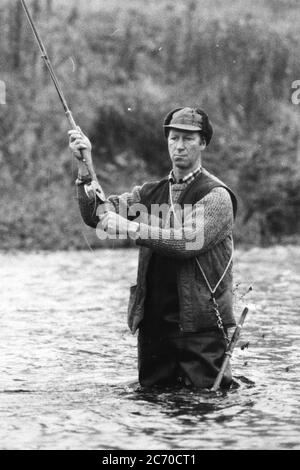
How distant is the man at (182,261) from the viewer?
620 cm

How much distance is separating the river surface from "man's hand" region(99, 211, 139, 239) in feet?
3.53

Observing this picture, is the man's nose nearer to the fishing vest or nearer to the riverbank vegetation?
the fishing vest

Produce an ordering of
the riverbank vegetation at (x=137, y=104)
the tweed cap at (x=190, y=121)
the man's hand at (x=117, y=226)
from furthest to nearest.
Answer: the riverbank vegetation at (x=137, y=104), the tweed cap at (x=190, y=121), the man's hand at (x=117, y=226)

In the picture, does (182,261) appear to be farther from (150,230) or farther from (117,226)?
(117,226)

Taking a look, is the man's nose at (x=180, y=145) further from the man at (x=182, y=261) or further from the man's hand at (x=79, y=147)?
the man's hand at (x=79, y=147)

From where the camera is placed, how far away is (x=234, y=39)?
2309 centimetres

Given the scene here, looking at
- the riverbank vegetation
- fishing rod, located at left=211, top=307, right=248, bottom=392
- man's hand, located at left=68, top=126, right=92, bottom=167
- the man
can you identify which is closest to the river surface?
fishing rod, located at left=211, top=307, right=248, bottom=392

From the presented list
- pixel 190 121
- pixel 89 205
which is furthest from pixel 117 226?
pixel 190 121

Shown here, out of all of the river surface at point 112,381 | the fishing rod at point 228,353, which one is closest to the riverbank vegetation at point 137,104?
the river surface at point 112,381

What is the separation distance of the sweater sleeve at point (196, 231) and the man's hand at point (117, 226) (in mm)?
49

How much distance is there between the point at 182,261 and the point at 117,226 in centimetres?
51

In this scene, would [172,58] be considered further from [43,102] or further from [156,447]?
[156,447]

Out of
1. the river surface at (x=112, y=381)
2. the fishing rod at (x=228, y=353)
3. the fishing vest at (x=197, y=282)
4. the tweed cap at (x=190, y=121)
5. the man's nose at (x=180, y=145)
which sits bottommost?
the river surface at (x=112, y=381)

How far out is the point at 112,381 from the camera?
7.31 m
